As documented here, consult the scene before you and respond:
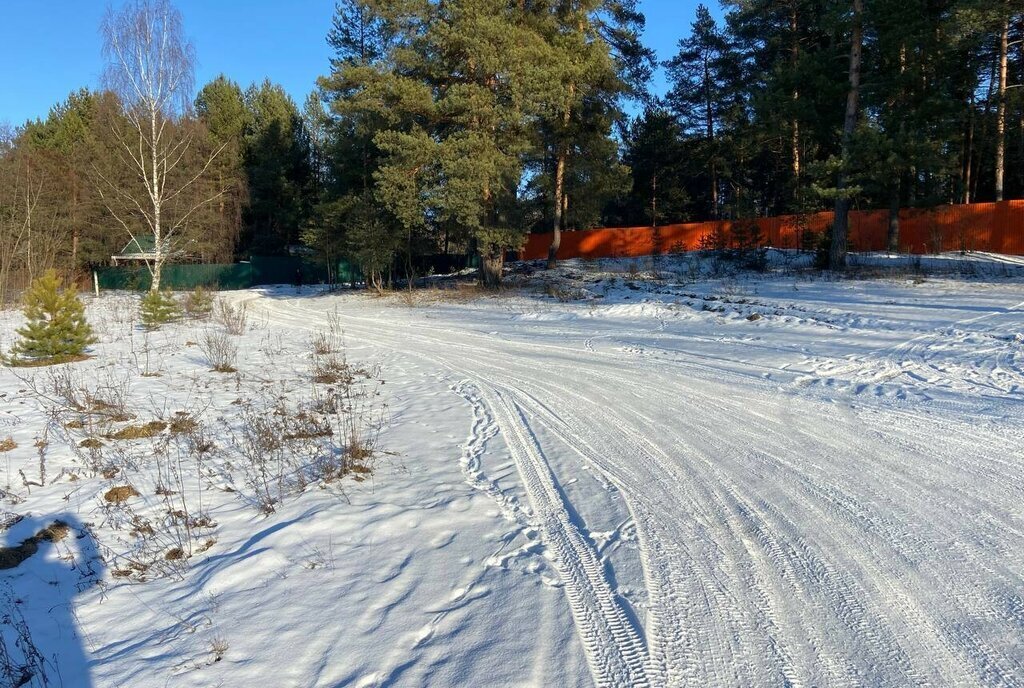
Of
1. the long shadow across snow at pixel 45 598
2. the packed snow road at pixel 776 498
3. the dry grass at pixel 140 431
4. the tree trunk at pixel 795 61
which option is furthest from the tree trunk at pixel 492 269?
the long shadow across snow at pixel 45 598

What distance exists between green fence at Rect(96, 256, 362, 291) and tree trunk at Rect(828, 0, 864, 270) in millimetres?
28708

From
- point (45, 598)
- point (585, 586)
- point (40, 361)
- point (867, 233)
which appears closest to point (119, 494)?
point (45, 598)

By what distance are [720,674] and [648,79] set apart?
33202 millimetres

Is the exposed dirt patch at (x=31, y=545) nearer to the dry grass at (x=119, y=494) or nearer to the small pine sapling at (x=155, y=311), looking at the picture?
the dry grass at (x=119, y=494)

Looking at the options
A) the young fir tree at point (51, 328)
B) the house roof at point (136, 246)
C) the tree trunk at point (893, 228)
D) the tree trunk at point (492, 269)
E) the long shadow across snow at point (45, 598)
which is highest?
the house roof at point (136, 246)

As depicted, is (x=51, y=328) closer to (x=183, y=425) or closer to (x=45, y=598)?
(x=183, y=425)

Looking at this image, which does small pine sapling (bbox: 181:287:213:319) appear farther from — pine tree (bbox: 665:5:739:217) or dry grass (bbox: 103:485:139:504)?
pine tree (bbox: 665:5:739:217)

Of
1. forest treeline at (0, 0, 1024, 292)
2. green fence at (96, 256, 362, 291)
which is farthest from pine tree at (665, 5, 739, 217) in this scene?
green fence at (96, 256, 362, 291)

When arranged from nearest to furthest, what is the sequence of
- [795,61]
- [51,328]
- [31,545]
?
1. [31,545]
2. [51,328]
3. [795,61]

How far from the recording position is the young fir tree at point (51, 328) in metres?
11.1

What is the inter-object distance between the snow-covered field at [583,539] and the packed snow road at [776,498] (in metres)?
0.02

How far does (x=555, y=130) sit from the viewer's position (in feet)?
91.4

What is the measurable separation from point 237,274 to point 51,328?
33714mm

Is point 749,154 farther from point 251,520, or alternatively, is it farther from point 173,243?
point 251,520
